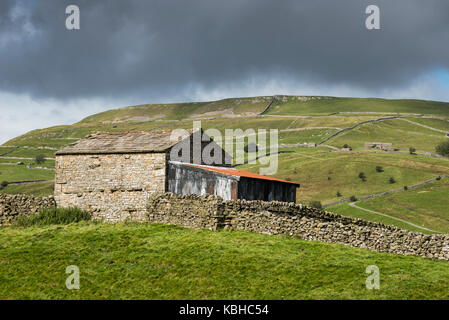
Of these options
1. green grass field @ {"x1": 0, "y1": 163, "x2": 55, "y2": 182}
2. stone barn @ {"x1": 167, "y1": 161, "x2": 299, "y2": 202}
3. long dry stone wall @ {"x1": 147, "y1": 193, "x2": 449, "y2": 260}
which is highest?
stone barn @ {"x1": 167, "y1": 161, "x2": 299, "y2": 202}

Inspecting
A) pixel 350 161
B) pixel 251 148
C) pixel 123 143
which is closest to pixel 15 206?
pixel 123 143

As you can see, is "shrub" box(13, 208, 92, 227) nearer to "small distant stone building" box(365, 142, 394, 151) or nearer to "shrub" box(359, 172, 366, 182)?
"shrub" box(359, 172, 366, 182)

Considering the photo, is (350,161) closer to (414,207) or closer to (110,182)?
(414,207)

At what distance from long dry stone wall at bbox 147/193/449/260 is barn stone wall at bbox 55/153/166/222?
9.21ft

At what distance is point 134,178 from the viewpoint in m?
26.7

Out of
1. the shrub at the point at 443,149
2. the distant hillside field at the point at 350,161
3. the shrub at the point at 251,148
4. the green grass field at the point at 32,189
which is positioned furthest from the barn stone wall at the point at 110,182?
the shrub at the point at 443,149

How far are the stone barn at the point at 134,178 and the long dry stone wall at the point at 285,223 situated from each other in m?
2.98

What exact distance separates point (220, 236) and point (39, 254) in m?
6.98

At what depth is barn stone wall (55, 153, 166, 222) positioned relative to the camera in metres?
26.3

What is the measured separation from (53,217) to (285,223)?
12.7 m

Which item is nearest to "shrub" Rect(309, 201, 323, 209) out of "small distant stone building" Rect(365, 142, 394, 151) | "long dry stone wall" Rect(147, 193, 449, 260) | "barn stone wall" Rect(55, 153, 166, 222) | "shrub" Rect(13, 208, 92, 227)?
"small distant stone building" Rect(365, 142, 394, 151)
